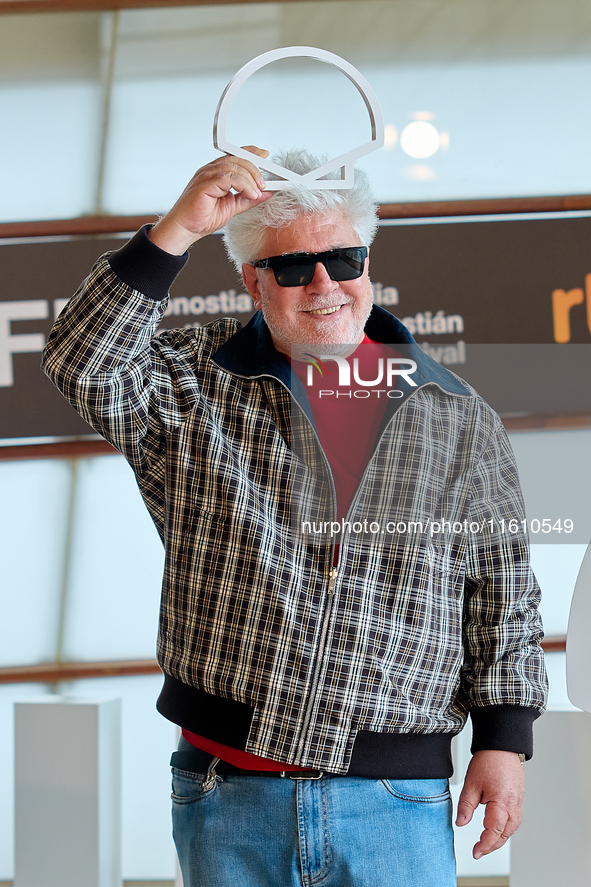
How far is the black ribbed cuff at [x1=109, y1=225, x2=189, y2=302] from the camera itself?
116 centimetres

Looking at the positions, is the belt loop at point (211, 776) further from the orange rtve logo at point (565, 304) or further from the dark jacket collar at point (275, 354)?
the orange rtve logo at point (565, 304)

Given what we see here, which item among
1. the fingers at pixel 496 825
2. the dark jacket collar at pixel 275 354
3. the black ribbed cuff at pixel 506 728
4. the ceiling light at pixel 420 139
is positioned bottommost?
the fingers at pixel 496 825

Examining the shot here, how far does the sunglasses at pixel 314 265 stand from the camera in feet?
4.16

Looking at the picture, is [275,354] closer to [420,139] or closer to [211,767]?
[211,767]

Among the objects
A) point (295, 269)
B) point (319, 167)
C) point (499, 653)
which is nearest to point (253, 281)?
point (295, 269)

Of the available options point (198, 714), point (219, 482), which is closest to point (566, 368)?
point (219, 482)

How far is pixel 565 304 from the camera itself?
2.23 m

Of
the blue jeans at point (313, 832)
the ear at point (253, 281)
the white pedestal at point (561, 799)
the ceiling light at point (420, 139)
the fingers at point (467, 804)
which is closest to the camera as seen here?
the blue jeans at point (313, 832)

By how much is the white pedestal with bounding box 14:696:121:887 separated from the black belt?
0.67 m

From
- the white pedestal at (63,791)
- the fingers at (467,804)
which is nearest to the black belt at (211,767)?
the fingers at (467,804)

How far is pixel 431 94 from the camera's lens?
2330 millimetres

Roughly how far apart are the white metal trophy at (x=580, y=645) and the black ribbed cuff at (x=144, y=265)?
3.10 ft

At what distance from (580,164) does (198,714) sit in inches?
77.5

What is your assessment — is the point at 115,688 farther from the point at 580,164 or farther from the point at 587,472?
the point at 580,164
